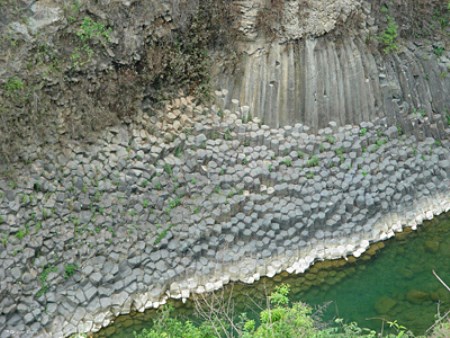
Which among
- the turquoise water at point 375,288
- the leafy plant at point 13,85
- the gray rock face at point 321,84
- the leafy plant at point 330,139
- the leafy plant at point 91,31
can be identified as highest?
the leafy plant at point 91,31

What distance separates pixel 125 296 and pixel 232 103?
193 inches

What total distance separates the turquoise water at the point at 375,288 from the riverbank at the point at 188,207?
0.28 meters

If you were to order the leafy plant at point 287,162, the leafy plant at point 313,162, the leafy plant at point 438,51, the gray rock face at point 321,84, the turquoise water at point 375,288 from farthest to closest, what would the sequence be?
the leafy plant at point 438,51 → the gray rock face at point 321,84 → the leafy plant at point 313,162 → the leafy plant at point 287,162 → the turquoise water at point 375,288

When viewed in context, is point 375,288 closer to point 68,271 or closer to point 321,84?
point 321,84

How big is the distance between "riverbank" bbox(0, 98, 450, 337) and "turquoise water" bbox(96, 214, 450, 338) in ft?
0.91

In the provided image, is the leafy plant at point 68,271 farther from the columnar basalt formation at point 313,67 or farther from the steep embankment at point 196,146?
the columnar basalt formation at point 313,67

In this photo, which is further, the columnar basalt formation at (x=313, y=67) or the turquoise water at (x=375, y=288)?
the columnar basalt formation at (x=313, y=67)

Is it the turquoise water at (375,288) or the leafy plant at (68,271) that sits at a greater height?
the leafy plant at (68,271)

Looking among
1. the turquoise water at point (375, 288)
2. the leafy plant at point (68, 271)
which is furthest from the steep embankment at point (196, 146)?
the turquoise water at point (375, 288)

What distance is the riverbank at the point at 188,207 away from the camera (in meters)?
17.3

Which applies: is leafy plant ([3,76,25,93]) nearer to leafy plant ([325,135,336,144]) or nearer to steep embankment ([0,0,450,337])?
steep embankment ([0,0,450,337])

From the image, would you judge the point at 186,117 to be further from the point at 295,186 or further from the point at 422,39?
the point at 422,39

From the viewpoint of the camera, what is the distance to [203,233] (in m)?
18.7

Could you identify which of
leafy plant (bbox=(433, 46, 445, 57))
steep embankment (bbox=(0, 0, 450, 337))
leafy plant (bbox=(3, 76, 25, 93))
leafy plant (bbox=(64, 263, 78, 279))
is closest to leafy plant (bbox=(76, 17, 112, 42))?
steep embankment (bbox=(0, 0, 450, 337))
